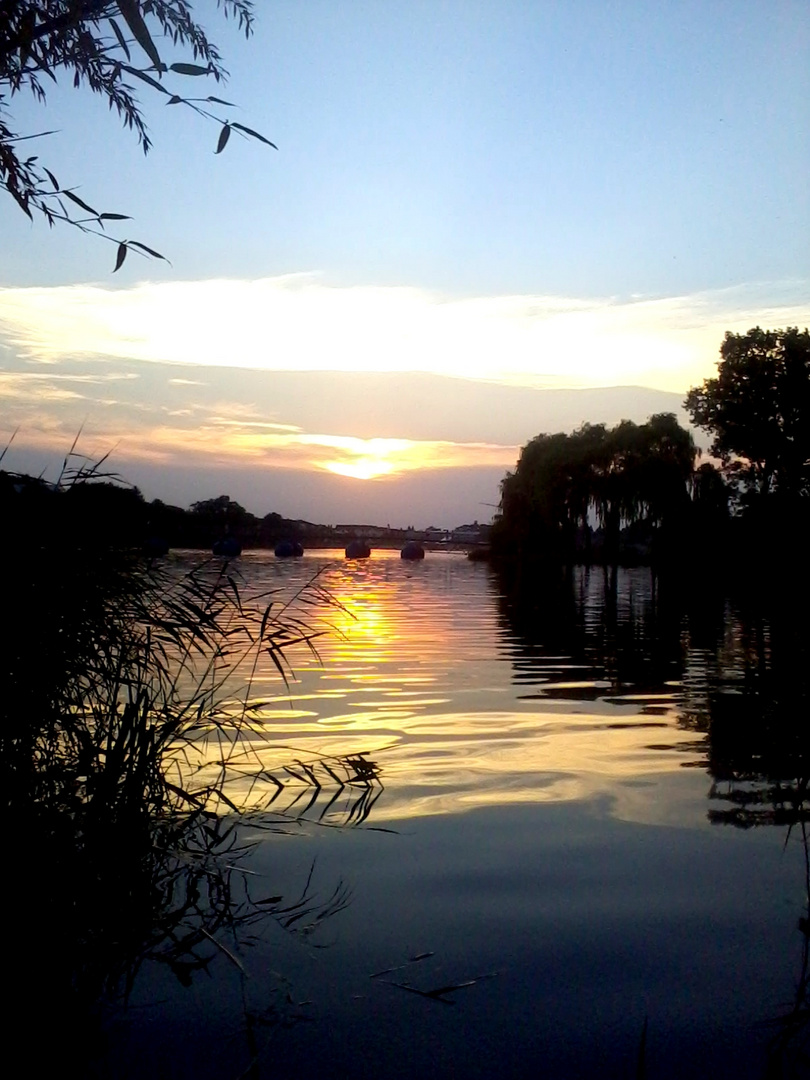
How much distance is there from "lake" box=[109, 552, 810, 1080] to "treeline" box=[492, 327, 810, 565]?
37.6 metres

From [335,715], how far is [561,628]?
13.7m

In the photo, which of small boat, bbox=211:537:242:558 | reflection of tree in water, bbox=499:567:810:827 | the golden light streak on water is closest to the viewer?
the golden light streak on water

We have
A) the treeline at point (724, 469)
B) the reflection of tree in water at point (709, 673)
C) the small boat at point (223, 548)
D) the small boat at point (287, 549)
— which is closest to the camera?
the reflection of tree in water at point (709, 673)

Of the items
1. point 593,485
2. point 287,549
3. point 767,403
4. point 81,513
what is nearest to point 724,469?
point 767,403

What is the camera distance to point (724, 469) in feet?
179

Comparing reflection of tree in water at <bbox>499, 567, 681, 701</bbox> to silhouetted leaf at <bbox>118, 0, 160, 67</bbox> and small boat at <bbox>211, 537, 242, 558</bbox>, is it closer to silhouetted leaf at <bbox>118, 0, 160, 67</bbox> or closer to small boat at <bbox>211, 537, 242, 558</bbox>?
small boat at <bbox>211, 537, 242, 558</bbox>

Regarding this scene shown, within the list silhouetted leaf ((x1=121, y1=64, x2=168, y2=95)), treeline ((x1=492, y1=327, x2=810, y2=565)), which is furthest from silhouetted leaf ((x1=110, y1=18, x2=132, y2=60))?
treeline ((x1=492, y1=327, x2=810, y2=565))

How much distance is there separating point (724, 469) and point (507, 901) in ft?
168

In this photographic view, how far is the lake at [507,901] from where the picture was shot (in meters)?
4.32

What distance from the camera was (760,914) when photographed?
18.9 ft

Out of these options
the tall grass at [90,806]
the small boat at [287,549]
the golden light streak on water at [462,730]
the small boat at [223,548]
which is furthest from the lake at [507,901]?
the small boat at [287,549]

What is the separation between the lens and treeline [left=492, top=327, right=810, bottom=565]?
167ft

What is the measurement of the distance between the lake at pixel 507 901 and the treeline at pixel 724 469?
3763 cm

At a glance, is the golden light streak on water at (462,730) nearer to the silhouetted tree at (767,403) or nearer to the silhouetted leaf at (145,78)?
the silhouetted leaf at (145,78)
